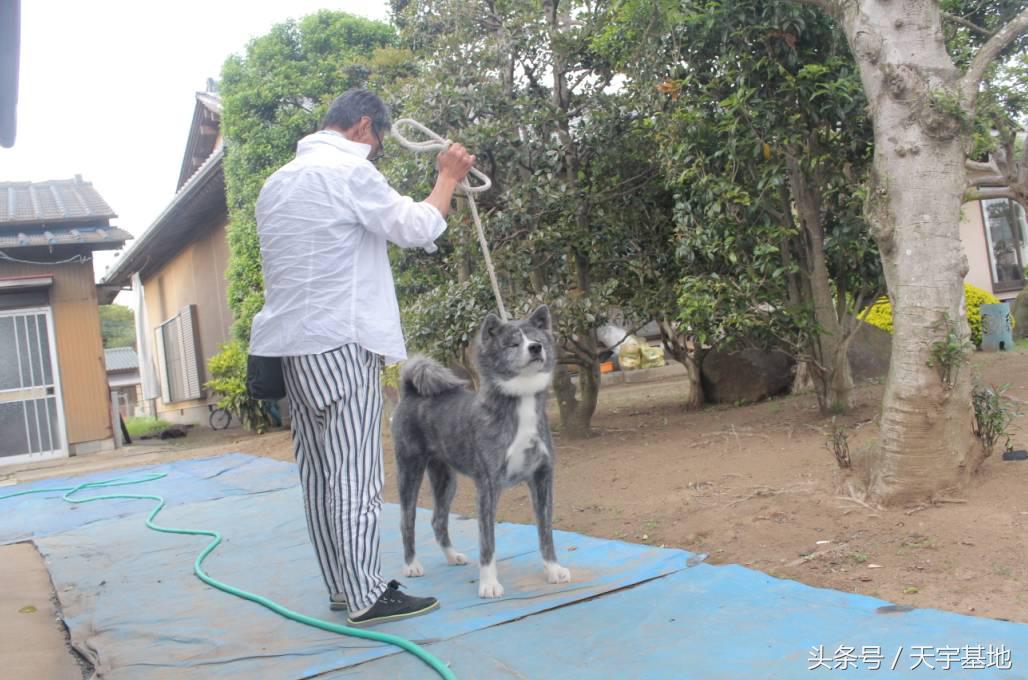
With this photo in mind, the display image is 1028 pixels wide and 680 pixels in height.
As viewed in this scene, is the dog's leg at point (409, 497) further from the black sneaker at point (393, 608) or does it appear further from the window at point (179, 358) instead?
the window at point (179, 358)

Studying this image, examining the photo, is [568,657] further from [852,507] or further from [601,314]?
[601,314]

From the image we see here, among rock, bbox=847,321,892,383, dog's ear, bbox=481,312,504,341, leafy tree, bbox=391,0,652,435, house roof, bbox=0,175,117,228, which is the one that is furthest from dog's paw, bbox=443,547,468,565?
house roof, bbox=0,175,117,228

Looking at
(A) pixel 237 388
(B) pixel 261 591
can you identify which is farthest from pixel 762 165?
(A) pixel 237 388

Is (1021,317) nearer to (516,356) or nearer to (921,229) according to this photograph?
(921,229)

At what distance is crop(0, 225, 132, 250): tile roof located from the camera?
11.6 meters

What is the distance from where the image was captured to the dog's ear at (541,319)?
3.54 meters

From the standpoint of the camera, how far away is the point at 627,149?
22.0 feet

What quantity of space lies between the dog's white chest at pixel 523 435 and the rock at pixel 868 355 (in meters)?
5.66

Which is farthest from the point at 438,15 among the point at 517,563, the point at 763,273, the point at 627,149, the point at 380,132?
the point at 517,563

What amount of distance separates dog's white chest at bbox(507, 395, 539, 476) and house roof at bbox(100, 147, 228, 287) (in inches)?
444

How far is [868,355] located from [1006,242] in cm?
1031

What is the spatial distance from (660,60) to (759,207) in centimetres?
123

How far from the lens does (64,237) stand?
11875 millimetres

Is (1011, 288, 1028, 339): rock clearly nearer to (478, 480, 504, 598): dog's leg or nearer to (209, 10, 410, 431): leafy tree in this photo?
(209, 10, 410, 431): leafy tree
